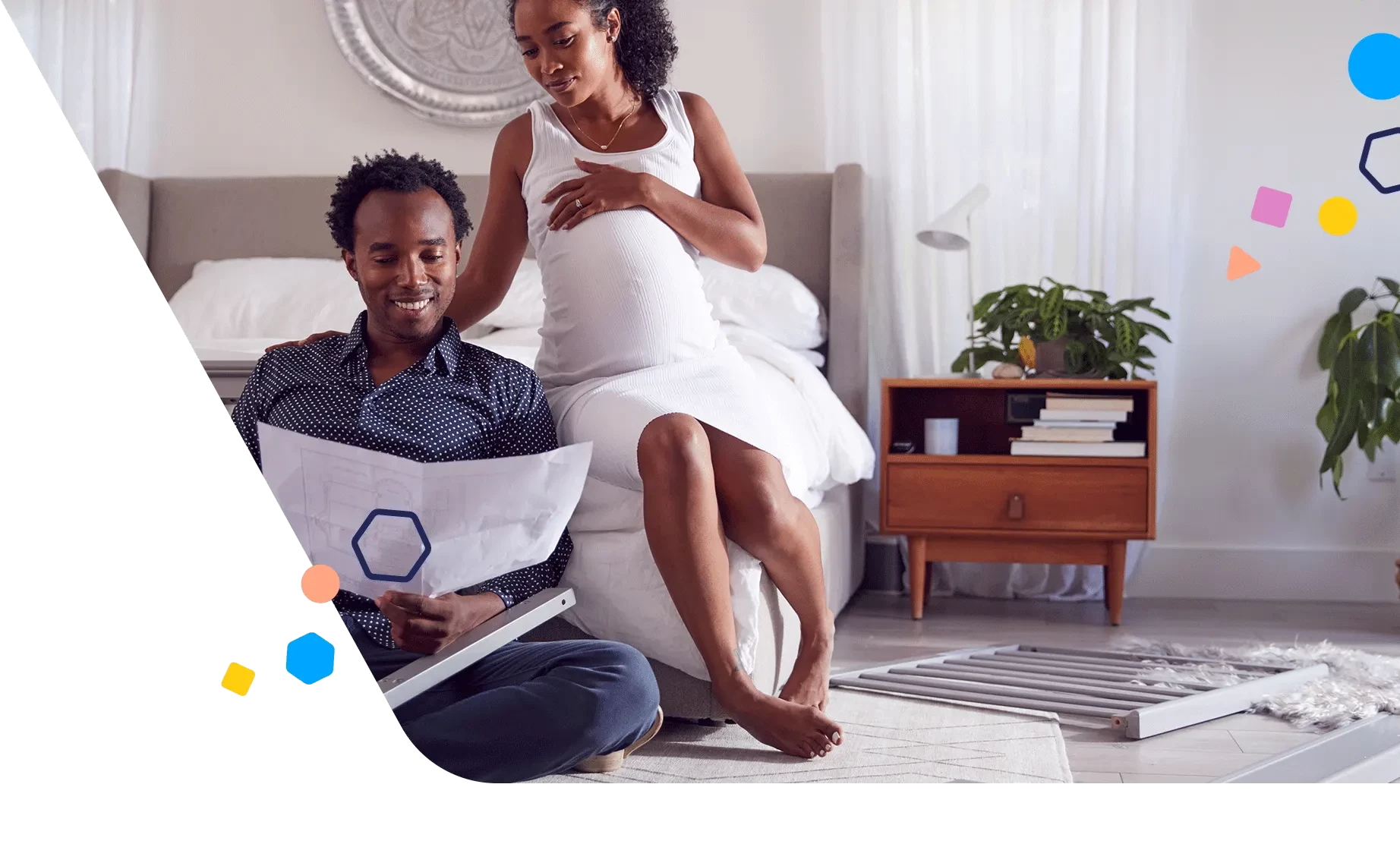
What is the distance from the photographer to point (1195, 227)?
938 mm

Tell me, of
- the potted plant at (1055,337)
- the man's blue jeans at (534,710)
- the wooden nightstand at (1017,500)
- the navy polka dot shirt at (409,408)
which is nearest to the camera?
the navy polka dot shirt at (409,408)

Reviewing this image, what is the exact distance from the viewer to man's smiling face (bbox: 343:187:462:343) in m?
0.78

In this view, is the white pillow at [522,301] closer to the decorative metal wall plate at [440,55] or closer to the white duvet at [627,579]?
the white duvet at [627,579]

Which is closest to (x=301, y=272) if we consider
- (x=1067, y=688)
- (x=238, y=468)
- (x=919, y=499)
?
(x=238, y=468)

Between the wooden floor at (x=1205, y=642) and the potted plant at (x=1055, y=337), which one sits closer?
the wooden floor at (x=1205, y=642)

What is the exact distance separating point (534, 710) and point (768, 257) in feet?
1.98

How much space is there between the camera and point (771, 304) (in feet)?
4.50

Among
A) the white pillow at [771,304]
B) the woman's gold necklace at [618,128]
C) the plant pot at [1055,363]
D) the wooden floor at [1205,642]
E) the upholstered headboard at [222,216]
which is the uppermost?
the woman's gold necklace at [618,128]

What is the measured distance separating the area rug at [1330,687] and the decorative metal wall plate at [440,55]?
2.36ft

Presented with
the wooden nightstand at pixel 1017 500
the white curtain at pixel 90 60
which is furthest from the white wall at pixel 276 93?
the wooden nightstand at pixel 1017 500

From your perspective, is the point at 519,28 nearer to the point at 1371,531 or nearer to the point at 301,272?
the point at 301,272

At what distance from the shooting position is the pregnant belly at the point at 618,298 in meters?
0.95

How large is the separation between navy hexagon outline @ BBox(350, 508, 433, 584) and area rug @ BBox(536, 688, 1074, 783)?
0.25m
